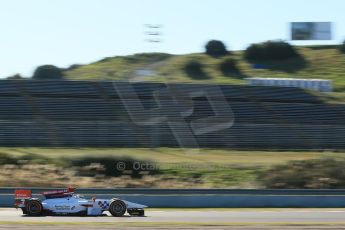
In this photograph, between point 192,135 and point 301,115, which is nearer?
point 192,135

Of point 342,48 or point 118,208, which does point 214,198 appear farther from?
point 342,48

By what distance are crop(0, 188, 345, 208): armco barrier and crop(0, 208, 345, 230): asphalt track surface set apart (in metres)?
1.36

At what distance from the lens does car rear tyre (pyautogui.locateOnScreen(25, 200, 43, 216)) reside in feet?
59.1

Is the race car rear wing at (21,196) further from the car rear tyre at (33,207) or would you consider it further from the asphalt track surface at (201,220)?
the asphalt track surface at (201,220)

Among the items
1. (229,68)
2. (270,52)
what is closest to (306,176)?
(229,68)

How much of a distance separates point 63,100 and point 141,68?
36109 millimetres

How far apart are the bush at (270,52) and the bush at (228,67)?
6.47m

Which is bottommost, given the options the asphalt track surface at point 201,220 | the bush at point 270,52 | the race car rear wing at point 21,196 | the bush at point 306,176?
the bush at point 306,176

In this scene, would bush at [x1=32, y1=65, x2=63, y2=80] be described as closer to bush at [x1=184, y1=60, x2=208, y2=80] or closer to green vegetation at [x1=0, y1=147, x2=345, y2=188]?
Answer: bush at [x1=184, y1=60, x2=208, y2=80]

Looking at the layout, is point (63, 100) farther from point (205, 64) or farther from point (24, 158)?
point (205, 64)

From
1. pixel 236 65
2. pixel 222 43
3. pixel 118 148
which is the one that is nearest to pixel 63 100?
pixel 118 148

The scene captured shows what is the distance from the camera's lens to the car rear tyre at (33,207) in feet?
59.1

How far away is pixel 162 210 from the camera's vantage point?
21.6 metres

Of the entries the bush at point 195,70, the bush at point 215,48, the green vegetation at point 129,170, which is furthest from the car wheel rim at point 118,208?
the bush at point 215,48
